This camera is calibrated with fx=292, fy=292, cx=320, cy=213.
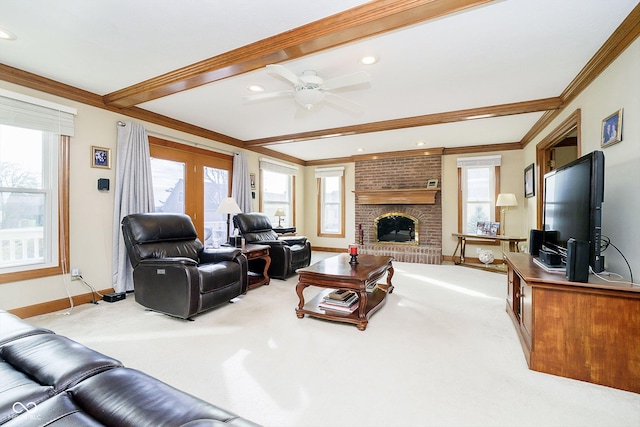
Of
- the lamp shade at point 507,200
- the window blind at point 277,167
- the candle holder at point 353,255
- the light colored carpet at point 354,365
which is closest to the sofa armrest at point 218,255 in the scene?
the light colored carpet at point 354,365

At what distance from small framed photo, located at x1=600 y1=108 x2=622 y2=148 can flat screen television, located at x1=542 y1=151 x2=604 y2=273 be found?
14.0 inches

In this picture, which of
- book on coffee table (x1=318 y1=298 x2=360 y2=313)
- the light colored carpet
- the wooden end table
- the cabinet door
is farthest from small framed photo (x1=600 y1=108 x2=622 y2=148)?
the wooden end table

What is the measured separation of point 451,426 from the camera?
4.81ft

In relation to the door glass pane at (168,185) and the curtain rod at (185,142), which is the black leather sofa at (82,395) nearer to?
the curtain rod at (185,142)

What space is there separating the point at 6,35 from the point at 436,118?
446cm

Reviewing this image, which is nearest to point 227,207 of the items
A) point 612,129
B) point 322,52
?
point 322,52

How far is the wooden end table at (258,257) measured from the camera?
3827mm

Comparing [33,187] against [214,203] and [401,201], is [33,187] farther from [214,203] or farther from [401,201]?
[401,201]

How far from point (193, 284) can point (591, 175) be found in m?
3.25

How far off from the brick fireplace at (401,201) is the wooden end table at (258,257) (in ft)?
9.70

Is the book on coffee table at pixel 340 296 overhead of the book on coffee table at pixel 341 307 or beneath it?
overhead

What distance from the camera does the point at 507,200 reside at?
17.2 feet

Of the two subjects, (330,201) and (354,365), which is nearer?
(354,365)

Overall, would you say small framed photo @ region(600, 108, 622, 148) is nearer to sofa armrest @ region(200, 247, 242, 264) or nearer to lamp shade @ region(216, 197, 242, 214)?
sofa armrest @ region(200, 247, 242, 264)
